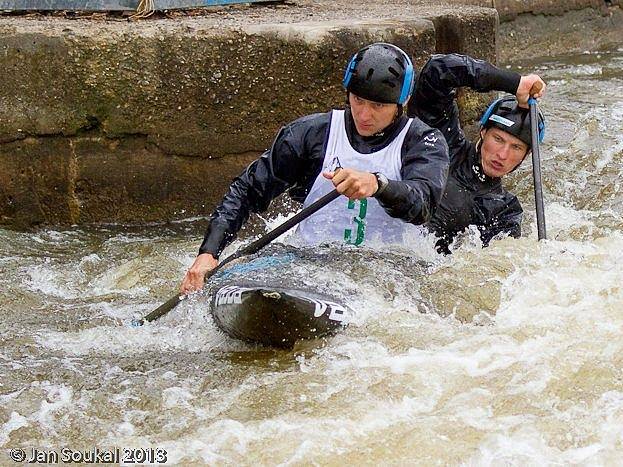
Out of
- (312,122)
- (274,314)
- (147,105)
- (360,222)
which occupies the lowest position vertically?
(274,314)

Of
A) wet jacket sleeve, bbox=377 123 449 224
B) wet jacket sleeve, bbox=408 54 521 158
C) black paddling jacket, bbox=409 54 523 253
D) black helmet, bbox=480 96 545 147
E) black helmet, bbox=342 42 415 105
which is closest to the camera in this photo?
wet jacket sleeve, bbox=377 123 449 224

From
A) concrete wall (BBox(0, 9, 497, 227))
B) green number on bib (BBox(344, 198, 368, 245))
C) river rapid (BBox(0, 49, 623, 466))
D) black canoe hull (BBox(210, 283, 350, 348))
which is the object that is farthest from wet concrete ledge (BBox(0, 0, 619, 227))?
black canoe hull (BBox(210, 283, 350, 348))

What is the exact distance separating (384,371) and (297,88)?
9.20ft

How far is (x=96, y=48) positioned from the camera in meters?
6.31

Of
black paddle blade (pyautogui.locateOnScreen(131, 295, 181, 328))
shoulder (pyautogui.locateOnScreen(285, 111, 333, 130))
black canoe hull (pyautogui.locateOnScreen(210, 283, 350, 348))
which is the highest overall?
shoulder (pyautogui.locateOnScreen(285, 111, 333, 130))

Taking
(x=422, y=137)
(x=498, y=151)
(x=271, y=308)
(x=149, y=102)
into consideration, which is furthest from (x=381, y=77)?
(x=149, y=102)

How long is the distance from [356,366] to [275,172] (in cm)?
109

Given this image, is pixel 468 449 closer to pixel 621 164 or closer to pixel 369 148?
pixel 369 148

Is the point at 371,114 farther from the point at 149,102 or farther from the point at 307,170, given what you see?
the point at 149,102

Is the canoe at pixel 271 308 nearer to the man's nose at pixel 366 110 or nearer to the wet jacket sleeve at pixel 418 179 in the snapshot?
the wet jacket sleeve at pixel 418 179

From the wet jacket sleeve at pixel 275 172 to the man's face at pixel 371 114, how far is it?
0.68 feet

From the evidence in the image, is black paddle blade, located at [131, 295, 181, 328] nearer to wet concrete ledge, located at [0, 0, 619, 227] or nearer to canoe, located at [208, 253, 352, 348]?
canoe, located at [208, 253, 352, 348]

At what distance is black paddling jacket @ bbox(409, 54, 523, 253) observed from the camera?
219 inches

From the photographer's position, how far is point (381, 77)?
4.55 m
